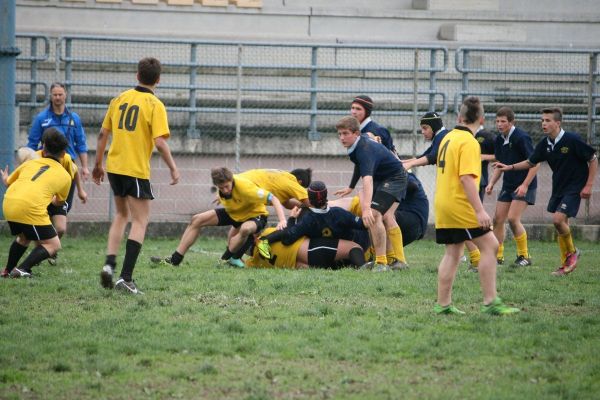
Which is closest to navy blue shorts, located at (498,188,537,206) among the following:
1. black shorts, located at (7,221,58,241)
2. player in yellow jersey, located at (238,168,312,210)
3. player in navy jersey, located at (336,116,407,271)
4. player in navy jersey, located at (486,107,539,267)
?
player in navy jersey, located at (486,107,539,267)

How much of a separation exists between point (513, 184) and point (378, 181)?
6.99 feet

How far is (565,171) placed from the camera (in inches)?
496

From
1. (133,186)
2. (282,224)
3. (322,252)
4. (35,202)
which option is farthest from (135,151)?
(322,252)

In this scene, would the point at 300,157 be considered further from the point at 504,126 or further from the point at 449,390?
the point at 449,390

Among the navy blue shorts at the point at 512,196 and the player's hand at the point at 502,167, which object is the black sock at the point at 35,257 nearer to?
the player's hand at the point at 502,167

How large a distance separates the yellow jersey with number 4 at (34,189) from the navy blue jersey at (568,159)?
5.16 metres

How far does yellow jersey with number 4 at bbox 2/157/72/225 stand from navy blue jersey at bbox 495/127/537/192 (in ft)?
17.6

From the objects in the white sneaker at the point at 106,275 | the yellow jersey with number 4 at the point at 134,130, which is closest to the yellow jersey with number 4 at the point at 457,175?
the yellow jersey with number 4 at the point at 134,130

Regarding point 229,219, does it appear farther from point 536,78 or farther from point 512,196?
point 536,78

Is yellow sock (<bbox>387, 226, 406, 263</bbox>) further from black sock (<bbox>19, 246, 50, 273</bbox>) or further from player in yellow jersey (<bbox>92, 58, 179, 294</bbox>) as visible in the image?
black sock (<bbox>19, 246, 50, 273</bbox>)

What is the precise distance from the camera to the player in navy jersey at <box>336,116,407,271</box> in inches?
460

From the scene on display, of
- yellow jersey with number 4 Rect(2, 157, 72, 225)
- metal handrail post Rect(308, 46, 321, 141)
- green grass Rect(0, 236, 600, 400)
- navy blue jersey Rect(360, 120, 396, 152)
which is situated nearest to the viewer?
green grass Rect(0, 236, 600, 400)

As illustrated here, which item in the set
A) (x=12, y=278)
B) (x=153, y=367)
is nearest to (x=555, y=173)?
(x=12, y=278)

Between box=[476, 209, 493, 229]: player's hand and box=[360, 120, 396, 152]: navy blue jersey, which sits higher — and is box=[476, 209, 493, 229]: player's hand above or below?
below
